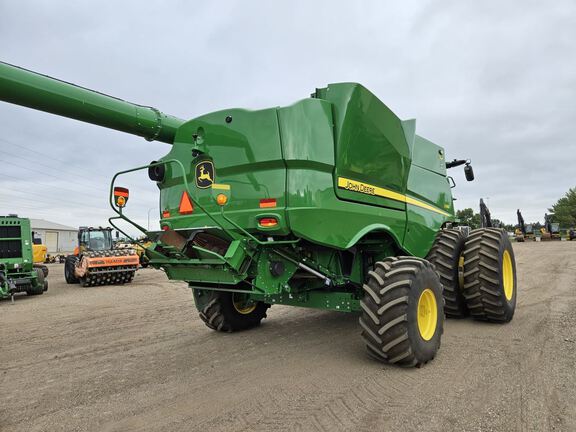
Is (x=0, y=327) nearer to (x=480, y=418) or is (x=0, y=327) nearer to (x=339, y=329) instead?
(x=339, y=329)

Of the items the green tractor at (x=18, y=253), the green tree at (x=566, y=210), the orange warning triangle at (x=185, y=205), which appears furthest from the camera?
the green tree at (x=566, y=210)

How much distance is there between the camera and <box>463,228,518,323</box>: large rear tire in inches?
212

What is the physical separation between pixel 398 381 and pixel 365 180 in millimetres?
2020

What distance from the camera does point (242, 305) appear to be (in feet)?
19.0

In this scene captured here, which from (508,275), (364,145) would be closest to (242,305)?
(364,145)

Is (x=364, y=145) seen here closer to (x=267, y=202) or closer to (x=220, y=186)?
(x=267, y=202)

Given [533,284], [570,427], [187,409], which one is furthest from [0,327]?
[533,284]

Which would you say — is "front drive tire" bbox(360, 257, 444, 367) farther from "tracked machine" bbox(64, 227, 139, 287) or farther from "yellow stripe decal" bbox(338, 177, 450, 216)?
"tracked machine" bbox(64, 227, 139, 287)

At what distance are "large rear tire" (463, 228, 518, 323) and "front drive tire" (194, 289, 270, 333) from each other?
3115 millimetres

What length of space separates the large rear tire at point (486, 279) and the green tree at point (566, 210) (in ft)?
235

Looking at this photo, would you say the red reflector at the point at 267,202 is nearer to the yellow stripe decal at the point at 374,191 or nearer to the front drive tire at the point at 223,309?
the yellow stripe decal at the point at 374,191

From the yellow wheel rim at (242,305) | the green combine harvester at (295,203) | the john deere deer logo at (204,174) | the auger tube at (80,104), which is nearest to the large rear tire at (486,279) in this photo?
the green combine harvester at (295,203)

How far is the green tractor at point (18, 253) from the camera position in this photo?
11.6 metres

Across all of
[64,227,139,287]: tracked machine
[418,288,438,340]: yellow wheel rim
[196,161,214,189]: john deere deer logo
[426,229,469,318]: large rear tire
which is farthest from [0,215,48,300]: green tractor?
[418,288,438,340]: yellow wheel rim
